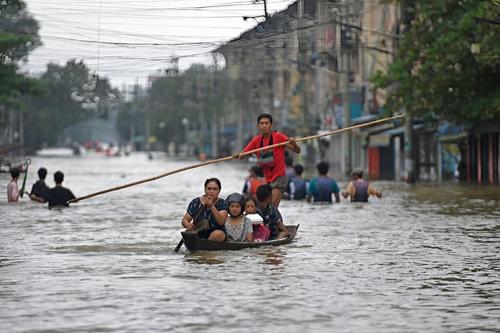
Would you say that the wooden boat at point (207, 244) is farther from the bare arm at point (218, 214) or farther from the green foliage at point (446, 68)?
the green foliage at point (446, 68)

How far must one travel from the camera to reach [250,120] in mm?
144250

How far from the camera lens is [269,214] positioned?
20859 mm

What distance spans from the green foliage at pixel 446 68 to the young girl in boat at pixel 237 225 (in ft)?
82.9

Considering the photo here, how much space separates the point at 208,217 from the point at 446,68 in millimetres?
28961

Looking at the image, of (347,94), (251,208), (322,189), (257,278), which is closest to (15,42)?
Answer: (322,189)

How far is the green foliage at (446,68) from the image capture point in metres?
45.8

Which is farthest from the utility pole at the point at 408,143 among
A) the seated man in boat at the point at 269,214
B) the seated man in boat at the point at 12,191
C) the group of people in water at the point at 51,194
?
the seated man in boat at the point at 269,214

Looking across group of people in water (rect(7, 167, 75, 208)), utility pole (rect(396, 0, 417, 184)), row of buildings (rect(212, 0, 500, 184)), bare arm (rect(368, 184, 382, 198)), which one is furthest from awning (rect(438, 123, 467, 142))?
group of people in water (rect(7, 167, 75, 208))

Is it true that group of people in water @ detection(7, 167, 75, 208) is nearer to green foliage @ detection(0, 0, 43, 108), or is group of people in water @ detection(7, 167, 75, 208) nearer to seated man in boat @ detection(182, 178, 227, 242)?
A: green foliage @ detection(0, 0, 43, 108)

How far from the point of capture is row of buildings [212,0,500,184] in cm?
2973

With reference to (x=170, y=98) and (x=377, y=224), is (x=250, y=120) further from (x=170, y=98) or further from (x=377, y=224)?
(x=377, y=224)

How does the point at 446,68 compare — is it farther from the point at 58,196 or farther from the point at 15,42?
the point at 58,196

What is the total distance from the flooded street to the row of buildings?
451cm

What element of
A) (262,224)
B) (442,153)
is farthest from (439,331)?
(442,153)
